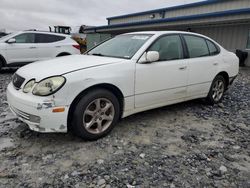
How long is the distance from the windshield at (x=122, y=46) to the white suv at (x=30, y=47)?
5691mm

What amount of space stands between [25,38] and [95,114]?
732cm

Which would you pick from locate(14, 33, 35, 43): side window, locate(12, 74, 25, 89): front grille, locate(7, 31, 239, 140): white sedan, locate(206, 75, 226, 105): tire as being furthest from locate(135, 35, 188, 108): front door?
locate(14, 33, 35, 43): side window

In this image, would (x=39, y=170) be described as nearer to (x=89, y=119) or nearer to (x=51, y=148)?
(x=51, y=148)

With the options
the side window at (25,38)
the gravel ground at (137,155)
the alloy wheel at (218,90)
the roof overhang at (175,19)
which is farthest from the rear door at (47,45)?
the roof overhang at (175,19)

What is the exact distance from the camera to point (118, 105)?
3582 mm

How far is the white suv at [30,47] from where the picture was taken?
912cm

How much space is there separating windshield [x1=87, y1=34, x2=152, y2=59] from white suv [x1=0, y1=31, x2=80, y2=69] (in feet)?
18.7

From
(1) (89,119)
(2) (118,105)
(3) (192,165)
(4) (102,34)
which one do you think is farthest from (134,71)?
(4) (102,34)

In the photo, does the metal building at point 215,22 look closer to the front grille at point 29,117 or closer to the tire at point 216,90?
the tire at point 216,90

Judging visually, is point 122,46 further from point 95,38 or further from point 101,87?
point 95,38

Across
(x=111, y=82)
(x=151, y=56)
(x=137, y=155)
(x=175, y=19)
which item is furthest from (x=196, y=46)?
(x=175, y=19)

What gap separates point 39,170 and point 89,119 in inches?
37.2

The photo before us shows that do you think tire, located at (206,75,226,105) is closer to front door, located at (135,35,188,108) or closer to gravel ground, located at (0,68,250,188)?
gravel ground, located at (0,68,250,188)

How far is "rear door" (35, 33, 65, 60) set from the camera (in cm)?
964
